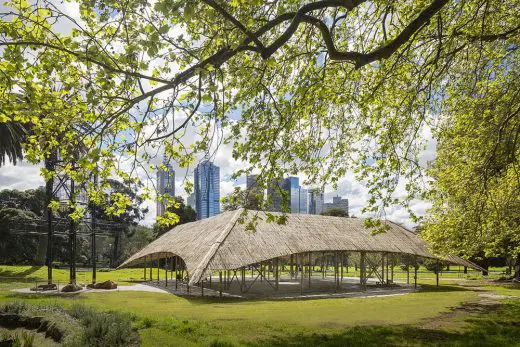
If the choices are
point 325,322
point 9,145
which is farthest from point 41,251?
point 325,322

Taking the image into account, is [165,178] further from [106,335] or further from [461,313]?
[461,313]

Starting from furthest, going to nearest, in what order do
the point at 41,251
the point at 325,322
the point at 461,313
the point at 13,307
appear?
the point at 41,251
the point at 461,313
the point at 325,322
the point at 13,307

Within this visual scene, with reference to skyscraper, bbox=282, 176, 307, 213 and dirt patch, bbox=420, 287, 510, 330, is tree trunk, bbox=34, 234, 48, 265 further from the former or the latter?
dirt patch, bbox=420, 287, 510, 330

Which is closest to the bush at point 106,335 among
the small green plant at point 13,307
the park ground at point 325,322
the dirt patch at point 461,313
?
the park ground at point 325,322

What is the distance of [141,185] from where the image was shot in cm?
784

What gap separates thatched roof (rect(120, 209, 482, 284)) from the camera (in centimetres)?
2120

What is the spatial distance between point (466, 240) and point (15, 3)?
15601mm

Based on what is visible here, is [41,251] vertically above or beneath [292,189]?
beneath

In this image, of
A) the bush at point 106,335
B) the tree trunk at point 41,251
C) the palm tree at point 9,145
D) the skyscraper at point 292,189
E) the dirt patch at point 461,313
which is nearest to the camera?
the bush at point 106,335

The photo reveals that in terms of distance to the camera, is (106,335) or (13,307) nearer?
(106,335)

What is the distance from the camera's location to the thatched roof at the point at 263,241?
2120 cm

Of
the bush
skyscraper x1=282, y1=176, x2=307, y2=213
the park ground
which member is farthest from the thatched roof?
the bush

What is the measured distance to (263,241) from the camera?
23.7m

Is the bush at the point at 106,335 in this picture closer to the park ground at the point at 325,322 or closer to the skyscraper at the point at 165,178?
the park ground at the point at 325,322
